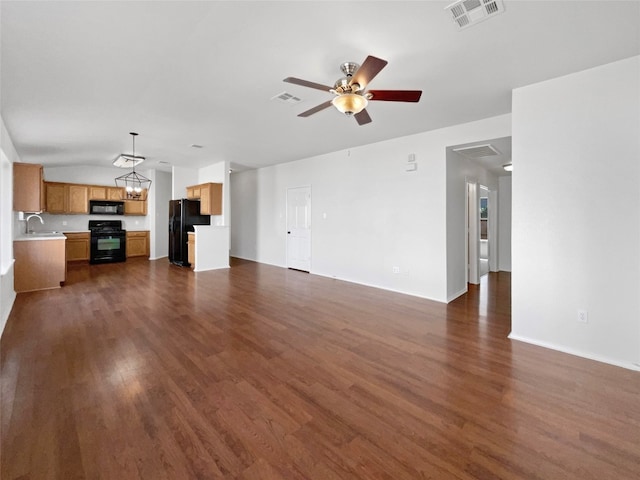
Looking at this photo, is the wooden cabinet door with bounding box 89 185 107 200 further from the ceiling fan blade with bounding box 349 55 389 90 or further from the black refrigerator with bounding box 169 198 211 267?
the ceiling fan blade with bounding box 349 55 389 90

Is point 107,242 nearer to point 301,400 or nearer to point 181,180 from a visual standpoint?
point 181,180

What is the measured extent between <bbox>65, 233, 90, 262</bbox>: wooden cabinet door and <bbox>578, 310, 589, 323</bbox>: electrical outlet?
10475mm

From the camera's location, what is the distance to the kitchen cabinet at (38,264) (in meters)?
4.93

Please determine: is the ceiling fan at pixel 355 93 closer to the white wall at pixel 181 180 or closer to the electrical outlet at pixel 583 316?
the electrical outlet at pixel 583 316

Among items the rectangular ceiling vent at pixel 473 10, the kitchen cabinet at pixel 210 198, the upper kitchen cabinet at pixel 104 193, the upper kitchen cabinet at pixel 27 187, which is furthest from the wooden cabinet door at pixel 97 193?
the rectangular ceiling vent at pixel 473 10

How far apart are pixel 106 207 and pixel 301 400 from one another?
29.4 feet

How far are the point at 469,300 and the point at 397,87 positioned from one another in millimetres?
3458

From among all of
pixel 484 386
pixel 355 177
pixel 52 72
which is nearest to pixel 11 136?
pixel 52 72

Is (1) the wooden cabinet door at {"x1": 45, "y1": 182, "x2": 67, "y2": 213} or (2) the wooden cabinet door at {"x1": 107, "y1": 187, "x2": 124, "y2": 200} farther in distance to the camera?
(2) the wooden cabinet door at {"x1": 107, "y1": 187, "x2": 124, "y2": 200}

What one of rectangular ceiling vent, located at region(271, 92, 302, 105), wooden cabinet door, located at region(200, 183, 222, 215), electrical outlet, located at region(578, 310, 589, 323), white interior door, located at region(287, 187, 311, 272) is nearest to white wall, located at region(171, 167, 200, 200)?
wooden cabinet door, located at region(200, 183, 222, 215)

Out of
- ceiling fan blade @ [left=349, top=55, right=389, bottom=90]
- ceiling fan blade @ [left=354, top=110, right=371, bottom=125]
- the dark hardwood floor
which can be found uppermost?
ceiling fan blade @ [left=349, top=55, right=389, bottom=90]

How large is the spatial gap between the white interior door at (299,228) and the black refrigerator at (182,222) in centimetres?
241

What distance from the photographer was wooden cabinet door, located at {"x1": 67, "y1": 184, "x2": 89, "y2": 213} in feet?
25.6

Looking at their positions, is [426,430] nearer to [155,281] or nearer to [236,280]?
[236,280]
